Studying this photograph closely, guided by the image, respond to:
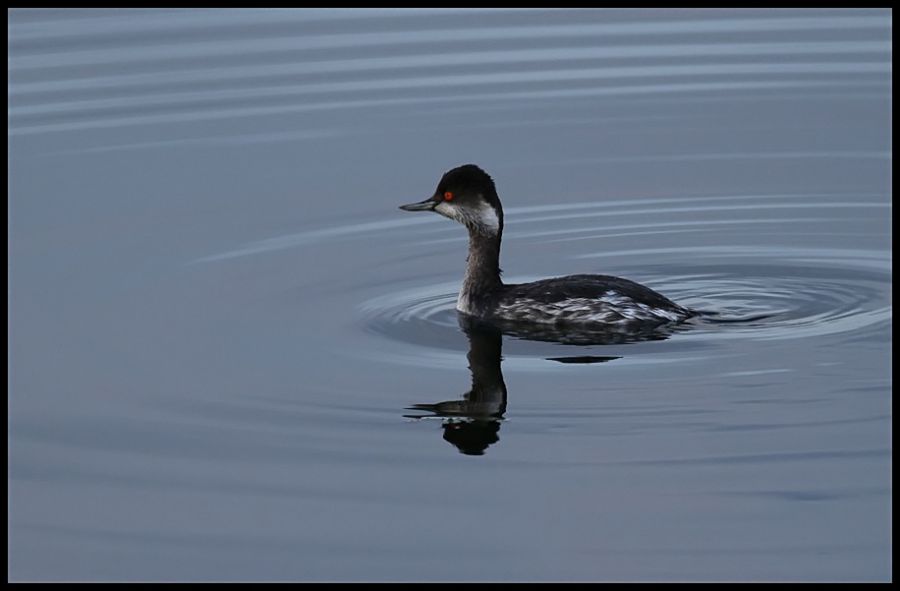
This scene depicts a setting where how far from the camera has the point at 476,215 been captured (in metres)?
11.7

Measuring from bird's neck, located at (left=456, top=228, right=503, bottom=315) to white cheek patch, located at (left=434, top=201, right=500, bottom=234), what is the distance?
6 centimetres

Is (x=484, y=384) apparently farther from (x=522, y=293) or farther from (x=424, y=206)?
(x=424, y=206)

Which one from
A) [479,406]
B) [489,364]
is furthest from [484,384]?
[489,364]

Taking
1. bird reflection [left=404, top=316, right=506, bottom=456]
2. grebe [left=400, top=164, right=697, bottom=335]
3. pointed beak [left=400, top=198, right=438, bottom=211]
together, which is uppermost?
pointed beak [left=400, top=198, right=438, bottom=211]

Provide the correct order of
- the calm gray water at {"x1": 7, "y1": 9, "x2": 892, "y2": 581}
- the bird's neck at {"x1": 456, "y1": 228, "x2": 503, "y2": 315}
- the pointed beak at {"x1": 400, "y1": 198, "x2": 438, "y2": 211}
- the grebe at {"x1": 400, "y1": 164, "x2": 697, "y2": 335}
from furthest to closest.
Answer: the pointed beak at {"x1": 400, "y1": 198, "x2": 438, "y2": 211} → the bird's neck at {"x1": 456, "y1": 228, "x2": 503, "y2": 315} → the grebe at {"x1": 400, "y1": 164, "x2": 697, "y2": 335} → the calm gray water at {"x1": 7, "y1": 9, "x2": 892, "y2": 581}

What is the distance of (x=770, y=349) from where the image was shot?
10.2m

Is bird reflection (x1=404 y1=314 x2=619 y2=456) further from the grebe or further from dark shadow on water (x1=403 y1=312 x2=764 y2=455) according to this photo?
the grebe

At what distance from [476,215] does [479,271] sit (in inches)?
14.7

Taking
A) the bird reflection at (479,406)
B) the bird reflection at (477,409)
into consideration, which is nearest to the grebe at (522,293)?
the bird reflection at (479,406)

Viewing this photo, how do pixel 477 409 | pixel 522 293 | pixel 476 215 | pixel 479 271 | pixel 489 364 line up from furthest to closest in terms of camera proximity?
pixel 476 215 < pixel 479 271 < pixel 522 293 < pixel 489 364 < pixel 477 409

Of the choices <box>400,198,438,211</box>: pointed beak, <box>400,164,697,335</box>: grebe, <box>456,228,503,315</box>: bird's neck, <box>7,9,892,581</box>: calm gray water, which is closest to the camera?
<box>7,9,892,581</box>: calm gray water

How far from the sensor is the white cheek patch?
11.7 metres

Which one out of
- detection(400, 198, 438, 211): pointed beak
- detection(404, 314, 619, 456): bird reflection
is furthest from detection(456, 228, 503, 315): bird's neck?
detection(404, 314, 619, 456): bird reflection

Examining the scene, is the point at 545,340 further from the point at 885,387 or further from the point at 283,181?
the point at 283,181
